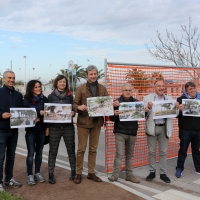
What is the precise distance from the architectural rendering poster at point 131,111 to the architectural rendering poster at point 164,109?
267 mm

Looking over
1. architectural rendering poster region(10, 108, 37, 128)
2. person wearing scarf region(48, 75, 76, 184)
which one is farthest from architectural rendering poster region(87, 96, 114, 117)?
architectural rendering poster region(10, 108, 37, 128)

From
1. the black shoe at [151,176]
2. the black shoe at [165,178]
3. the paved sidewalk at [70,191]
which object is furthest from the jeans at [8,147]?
the black shoe at [165,178]

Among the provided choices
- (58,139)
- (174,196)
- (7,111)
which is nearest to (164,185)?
(174,196)

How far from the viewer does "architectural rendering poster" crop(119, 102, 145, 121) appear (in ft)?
16.5

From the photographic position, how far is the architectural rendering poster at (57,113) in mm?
4969

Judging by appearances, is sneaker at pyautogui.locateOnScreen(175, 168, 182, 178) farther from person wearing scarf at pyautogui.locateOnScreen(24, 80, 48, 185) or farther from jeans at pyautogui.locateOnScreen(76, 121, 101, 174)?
person wearing scarf at pyautogui.locateOnScreen(24, 80, 48, 185)

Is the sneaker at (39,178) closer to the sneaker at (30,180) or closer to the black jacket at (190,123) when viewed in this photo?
the sneaker at (30,180)

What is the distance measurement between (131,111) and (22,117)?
1955 millimetres

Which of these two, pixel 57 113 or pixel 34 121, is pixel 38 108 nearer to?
pixel 34 121

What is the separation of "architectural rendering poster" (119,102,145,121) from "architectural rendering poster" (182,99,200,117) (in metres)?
0.95

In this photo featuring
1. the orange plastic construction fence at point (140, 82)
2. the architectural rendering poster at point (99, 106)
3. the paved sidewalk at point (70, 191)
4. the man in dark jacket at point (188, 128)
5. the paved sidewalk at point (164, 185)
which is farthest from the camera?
the orange plastic construction fence at point (140, 82)

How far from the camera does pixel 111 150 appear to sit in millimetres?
6227

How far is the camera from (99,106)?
16.3 feet

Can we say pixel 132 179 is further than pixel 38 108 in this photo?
Yes
